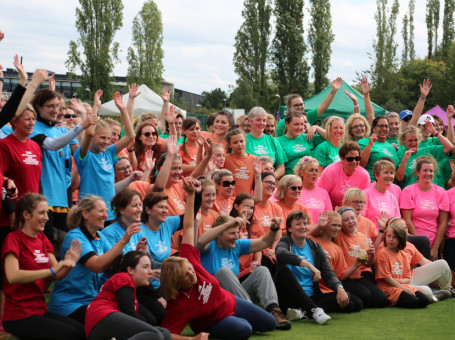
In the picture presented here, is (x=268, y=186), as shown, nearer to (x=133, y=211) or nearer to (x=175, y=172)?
(x=175, y=172)

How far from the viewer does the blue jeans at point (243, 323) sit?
211 inches

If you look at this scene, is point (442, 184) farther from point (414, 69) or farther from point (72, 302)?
point (414, 69)

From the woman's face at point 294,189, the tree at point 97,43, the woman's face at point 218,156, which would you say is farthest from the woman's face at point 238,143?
the tree at point 97,43

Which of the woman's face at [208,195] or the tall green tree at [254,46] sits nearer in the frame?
the woman's face at [208,195]

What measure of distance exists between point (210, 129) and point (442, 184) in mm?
3659

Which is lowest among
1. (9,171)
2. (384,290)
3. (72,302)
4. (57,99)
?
(384,290)

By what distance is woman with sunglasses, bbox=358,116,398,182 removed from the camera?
879 cm

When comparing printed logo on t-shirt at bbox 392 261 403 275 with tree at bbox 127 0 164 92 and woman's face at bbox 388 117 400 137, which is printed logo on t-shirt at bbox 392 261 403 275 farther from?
tree at bbox 127 0 164 92

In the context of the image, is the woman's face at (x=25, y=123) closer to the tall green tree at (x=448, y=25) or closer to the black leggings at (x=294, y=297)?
the black leggings at (x=294, y=297)

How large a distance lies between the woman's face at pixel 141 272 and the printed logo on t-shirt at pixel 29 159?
152 centimetres

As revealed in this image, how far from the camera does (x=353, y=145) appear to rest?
8.01 meters

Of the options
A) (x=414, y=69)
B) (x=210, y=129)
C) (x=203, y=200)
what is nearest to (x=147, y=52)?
(x=414, y=69)

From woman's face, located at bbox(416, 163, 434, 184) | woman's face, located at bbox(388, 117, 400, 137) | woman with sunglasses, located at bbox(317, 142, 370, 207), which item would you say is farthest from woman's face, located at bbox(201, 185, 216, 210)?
woman's face, located at bbox(388, 117, 400, 137)

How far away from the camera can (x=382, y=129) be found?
8.88 metres
